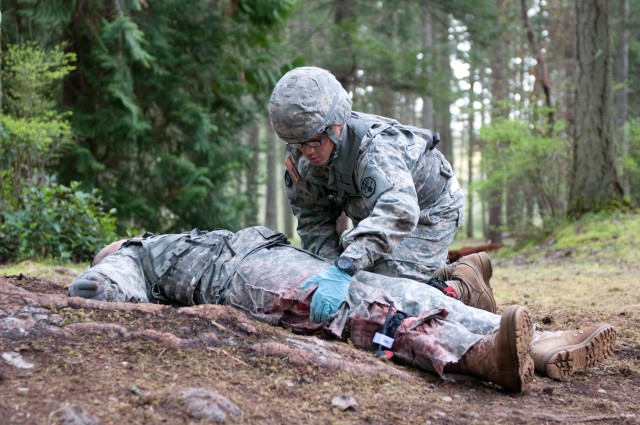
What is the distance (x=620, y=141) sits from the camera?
1437 centimetres

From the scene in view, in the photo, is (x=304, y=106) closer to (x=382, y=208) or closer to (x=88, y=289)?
(x=382, y=208)

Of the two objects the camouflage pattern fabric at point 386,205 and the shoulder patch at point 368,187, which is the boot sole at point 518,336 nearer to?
the camouflage pattern fabric at point 386,205

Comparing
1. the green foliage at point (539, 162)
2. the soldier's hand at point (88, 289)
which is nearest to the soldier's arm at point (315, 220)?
the soldier's hand at point (88, 289)

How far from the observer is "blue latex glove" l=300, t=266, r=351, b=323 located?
316 centimetres

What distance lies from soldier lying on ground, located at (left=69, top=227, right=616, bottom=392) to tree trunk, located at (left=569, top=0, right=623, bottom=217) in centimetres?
798

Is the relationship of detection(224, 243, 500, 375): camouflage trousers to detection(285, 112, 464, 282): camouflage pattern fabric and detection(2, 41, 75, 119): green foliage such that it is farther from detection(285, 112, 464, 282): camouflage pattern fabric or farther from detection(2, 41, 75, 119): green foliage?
detection(2, 41, 75, 119): green foliage

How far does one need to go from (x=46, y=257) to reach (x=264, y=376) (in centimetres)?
503

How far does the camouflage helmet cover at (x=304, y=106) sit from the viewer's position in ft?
11.9

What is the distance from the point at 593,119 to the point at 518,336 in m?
9.14

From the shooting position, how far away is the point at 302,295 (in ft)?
10.8

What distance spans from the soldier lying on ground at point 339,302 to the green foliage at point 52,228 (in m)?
3.23

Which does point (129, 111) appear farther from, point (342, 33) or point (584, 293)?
point (584, 293)

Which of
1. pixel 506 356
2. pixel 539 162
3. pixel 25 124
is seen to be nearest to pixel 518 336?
pixel 506 356

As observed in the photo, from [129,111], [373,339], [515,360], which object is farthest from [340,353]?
[129,111]
